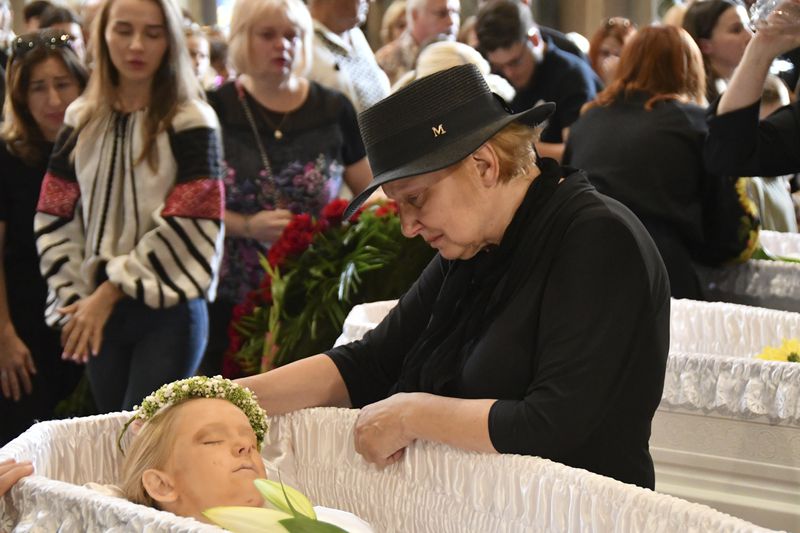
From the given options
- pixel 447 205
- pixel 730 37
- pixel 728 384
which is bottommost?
pixel 728 384

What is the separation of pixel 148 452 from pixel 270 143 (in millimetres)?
2289

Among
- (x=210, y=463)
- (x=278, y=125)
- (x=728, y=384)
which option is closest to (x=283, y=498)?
(x=210, y=463)

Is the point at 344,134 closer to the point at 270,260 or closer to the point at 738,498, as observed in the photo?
the point at 270,260

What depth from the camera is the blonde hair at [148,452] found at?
247cm

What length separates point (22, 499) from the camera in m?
2.28

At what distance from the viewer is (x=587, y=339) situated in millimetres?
2250

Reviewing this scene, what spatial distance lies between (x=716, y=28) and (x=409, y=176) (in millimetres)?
3380

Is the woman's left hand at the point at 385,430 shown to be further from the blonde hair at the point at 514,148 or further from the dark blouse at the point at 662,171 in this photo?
the dark blouse at the point at 662,171

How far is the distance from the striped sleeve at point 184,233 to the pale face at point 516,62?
2.26 metres

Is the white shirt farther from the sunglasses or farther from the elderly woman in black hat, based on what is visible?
the elderly woman in black hat

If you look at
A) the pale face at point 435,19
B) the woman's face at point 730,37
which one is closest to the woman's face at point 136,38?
the woman's face at point 730,37

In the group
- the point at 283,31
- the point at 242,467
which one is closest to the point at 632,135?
the point at 283,31

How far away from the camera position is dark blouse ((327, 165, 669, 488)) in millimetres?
2258

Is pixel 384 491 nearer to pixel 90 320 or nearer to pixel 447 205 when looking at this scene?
pixel 447 205
